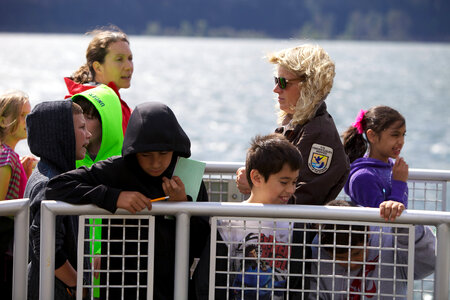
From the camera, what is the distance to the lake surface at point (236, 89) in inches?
1093

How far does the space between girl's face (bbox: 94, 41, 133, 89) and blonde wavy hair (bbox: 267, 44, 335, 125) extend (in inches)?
45.2

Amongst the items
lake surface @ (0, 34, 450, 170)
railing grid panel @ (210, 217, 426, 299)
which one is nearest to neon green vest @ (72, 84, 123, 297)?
railing grid panel @ (210, 217, 426, 299)

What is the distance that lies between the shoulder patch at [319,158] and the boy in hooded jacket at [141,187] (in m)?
0.57

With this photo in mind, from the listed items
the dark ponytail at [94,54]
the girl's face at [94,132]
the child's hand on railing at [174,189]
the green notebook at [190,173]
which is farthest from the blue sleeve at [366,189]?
the dark ponytail at [94,54]

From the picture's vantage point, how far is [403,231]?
2.84 meters

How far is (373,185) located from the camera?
3.55m

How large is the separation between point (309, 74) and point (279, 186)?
26.3 inches

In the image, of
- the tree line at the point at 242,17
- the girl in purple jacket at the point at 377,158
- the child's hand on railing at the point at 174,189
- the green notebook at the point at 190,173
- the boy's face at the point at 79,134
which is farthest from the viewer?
the tree line at the point at 242,17

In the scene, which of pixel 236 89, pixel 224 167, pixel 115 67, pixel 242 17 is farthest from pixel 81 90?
pixel 242 17

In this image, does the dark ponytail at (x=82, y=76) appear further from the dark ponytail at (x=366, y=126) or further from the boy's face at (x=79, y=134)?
the dark ponytail at (x=366, y=126)

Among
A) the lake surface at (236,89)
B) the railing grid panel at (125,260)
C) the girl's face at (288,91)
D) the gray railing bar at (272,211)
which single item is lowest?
the railing grid panel at (125,260)

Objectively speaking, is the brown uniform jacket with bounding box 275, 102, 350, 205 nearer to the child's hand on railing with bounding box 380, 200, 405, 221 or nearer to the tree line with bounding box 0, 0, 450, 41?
the child's hand on railing with bounding box 380, 200, 405, 221

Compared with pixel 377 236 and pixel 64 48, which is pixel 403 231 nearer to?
pixel 377 236

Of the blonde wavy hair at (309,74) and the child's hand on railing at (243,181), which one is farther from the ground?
the blonde wavy hair at (309,74)
